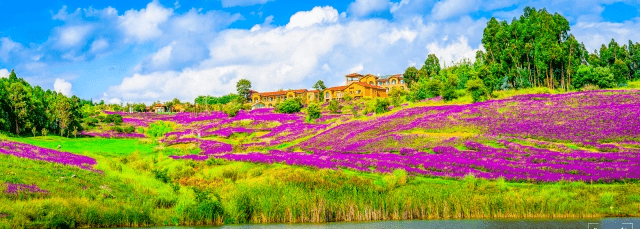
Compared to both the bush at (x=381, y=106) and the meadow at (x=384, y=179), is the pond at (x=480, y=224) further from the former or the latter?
the bush at (x=381, y=106)

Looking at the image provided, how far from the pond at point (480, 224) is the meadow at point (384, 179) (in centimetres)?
Answer: 87

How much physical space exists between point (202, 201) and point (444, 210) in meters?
11.6

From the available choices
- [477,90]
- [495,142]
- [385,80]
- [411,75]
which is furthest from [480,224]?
[385,80]

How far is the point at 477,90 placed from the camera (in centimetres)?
7800

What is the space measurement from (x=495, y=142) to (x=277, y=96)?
12761cm

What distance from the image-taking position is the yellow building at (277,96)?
527 ft

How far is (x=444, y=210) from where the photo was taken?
853 inches

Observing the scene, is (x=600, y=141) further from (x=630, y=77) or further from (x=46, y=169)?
(x=630, y=77)

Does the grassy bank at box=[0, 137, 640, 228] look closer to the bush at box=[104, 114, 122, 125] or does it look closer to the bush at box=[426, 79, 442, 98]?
the bush at box=[426, 79, 442, 98]

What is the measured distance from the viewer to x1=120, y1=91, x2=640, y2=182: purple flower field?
32344 mm

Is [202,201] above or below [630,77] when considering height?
below

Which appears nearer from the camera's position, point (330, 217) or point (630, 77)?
point (330, 217)

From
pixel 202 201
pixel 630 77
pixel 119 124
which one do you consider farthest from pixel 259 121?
pixel 630 77

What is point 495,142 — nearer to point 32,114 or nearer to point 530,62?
point 530,62
